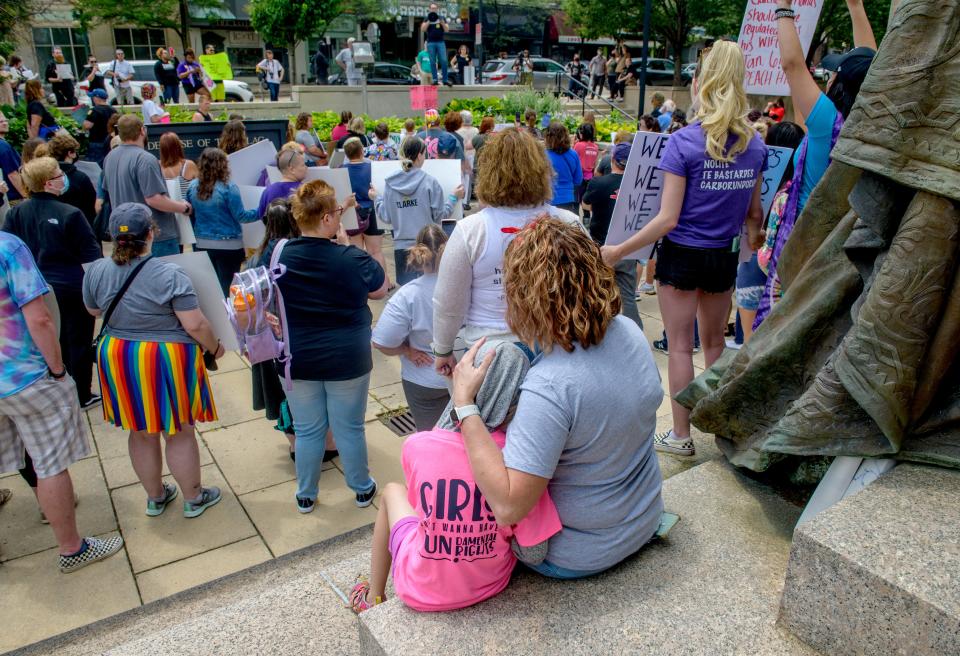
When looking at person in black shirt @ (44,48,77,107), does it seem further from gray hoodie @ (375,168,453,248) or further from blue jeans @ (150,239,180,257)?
gray hoodie @ (375,168,453,248)

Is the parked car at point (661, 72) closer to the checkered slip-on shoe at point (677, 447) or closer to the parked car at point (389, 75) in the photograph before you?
the parked car at point (389, 75)

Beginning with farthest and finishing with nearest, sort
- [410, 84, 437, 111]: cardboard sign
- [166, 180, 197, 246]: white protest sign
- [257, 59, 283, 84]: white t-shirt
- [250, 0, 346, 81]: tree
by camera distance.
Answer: [250, 0, 346, 81]: tree, [257, 59, 283, 84]: white t-shirt, [410, 84, 437, 111]: cardboard sign, [166, 180, 197, 246]: white protest sign

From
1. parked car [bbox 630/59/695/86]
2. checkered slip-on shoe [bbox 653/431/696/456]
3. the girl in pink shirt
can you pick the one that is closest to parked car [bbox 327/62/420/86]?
parked car [bbox 630/59/695/86]

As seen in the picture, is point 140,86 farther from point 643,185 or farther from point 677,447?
point 677,447

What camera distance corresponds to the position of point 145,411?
150 inches

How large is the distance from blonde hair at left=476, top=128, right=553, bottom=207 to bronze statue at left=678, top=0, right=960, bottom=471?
1219 mm

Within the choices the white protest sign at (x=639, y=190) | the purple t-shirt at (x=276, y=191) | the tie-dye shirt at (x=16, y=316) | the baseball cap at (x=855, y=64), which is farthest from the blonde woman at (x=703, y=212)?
the purple t-shirt at (x=276, y=191)

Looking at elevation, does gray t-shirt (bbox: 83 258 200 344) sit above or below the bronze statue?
below

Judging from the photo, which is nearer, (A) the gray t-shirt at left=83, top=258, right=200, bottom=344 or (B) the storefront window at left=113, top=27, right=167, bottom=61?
(A) the gray t-shirt at left=83, top=258, right=200, bottom=344

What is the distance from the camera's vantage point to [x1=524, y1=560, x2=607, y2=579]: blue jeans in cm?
223

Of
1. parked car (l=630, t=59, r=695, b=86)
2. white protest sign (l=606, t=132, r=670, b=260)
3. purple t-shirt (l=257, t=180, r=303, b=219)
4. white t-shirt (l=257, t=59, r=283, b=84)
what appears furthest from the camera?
parked car (l=630, t=59, r=695, b=86)

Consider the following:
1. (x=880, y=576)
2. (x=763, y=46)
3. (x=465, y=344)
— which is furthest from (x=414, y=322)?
(x=763, y=46)

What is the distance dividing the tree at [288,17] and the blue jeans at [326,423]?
2586 centimetres

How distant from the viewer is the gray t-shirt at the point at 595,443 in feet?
6.40
